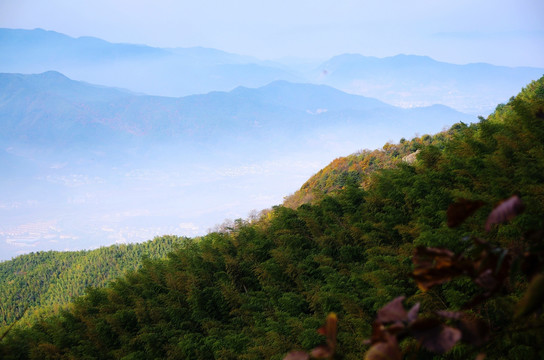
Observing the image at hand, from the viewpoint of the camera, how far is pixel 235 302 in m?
9.08

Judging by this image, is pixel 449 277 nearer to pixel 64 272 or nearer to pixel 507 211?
pixel 507 211

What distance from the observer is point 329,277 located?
7.75 metres

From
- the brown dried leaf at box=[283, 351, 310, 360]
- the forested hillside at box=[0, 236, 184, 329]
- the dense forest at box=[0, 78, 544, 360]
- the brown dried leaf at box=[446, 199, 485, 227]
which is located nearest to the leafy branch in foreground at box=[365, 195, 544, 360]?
the brown dried leaf at box=[446, 199, 485, 227]

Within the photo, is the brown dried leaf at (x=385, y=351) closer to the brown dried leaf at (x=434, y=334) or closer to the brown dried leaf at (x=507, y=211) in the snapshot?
the brown dried leaf at (x=434, y=334)

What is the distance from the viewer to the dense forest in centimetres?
541

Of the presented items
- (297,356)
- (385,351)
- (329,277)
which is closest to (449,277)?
(385,351)

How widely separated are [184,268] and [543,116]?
11422mm

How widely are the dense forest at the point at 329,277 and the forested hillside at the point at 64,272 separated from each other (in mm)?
20052

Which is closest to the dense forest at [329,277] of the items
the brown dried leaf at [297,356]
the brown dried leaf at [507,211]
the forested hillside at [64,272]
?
the brown dried leaf at [297,356]

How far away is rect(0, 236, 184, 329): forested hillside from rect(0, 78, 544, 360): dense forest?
20052 mm

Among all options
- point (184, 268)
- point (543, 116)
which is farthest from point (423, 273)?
point (184, 268)

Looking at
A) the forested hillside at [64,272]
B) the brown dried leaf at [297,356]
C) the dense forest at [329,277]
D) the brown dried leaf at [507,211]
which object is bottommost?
the dense forest at [329,277]

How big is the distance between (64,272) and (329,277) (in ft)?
118

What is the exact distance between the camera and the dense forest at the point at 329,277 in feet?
17.7
